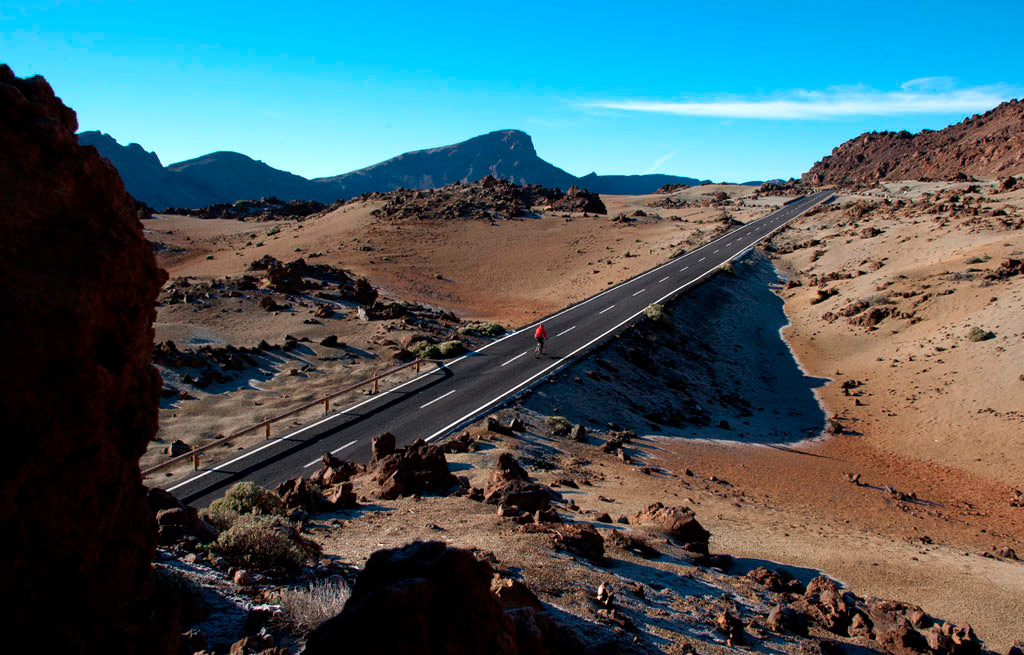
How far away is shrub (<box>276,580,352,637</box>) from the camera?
19.0ft

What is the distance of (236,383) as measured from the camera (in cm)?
2309

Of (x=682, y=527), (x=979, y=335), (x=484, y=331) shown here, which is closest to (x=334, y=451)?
(x=682, y=527)

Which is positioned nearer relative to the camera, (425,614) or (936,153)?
(425,614)

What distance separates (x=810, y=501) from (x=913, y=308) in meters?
23.3

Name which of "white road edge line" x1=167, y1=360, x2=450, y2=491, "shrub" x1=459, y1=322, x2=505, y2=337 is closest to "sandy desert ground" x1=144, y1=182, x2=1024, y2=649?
"white road edge line" x1=167, y1=360, x2=450, y2=491

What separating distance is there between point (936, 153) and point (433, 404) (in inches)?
5371

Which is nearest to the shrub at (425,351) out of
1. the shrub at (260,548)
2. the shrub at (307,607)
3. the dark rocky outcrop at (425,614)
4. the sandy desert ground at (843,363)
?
the sandy desert ground at (843,363)

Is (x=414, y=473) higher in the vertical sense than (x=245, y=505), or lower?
lower

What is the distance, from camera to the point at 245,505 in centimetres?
1027

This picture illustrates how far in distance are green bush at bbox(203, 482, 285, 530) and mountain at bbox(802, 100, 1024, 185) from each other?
120m

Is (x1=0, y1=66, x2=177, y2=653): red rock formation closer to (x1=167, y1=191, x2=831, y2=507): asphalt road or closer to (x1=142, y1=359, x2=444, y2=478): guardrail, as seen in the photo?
(x1=142, y1=359, x2=444, y2=478): guardrail

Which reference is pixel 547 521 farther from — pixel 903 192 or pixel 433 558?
pixel 903 192

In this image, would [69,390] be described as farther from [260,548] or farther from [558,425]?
[558,425]

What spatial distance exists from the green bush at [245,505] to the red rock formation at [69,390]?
5.21 meters
